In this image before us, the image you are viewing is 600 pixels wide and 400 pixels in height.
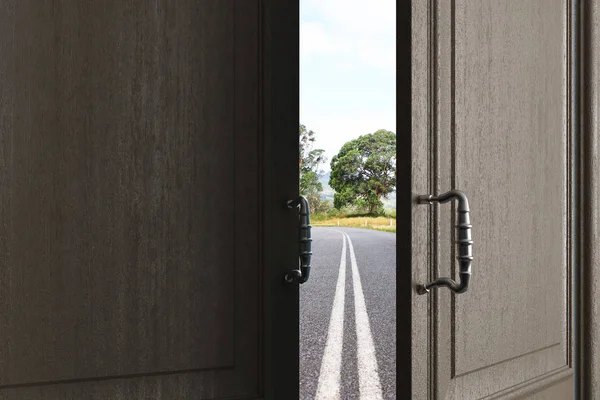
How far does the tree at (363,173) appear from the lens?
546cm

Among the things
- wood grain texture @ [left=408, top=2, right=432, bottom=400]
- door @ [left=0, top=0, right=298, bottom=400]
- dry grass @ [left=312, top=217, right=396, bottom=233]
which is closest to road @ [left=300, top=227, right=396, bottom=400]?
dry grass @ [left=312, top=217, right=396, bottom=233]

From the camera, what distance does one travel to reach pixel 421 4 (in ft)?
1.95

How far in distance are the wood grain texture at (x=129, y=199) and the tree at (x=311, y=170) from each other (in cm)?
348

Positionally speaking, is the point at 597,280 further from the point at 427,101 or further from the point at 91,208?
the point at 91,208

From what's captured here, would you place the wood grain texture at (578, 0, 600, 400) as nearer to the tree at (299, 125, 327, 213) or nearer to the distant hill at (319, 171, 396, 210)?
the tree at (299, 125, 327, 213)

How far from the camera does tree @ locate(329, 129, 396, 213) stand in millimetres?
5461

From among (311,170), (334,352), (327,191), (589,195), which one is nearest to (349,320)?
(334,352)

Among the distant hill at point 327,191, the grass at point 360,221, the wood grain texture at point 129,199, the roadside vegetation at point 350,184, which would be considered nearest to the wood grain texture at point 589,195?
the wood grain texture at point 129,199

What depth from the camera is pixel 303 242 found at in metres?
0.83

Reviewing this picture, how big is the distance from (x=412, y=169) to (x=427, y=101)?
3.7 inches

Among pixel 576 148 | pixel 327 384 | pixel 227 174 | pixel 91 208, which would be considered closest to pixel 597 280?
pixel 576 148

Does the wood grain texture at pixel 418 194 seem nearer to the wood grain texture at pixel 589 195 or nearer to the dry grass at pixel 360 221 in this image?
the wood grain texture at pixel 589 195

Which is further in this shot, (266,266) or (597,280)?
(597,280)

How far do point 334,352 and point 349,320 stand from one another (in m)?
0.55
